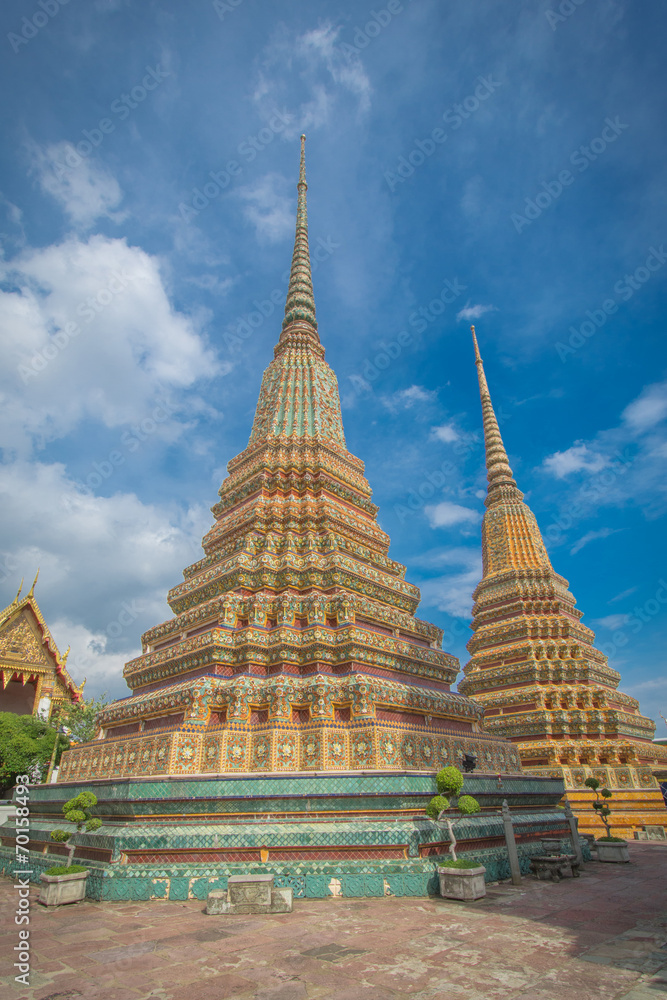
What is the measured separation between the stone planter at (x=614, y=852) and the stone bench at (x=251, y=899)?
8586 mm

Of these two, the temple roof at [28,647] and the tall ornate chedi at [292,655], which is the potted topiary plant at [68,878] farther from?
the temple roof at [28,647]

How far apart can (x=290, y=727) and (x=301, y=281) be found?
19339mm

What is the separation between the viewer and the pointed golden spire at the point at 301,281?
2308cm

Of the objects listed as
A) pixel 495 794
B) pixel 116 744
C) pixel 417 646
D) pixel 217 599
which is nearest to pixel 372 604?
pixel 417 646

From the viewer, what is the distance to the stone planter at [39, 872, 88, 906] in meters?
7.27

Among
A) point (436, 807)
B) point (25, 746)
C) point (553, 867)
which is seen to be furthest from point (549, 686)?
point (25, 746)

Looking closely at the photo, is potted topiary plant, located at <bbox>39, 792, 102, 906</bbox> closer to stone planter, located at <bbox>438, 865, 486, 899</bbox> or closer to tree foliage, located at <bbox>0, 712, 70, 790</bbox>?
stone planter, located at <bbox>438, 865, 486, 899</bbox>

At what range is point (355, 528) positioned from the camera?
16.0 meters

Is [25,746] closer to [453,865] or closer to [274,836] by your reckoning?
[274,836]

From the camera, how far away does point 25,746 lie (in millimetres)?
23922

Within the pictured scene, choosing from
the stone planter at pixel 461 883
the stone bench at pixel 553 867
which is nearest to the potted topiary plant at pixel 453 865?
the stone planter at pixel 461 883

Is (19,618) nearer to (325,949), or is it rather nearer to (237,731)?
(237,731)

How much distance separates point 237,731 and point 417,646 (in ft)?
16.8

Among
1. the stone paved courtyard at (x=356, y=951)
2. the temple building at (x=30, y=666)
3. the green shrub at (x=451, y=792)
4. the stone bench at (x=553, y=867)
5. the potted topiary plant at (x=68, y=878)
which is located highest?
the temple building at (x=30, y=666)
